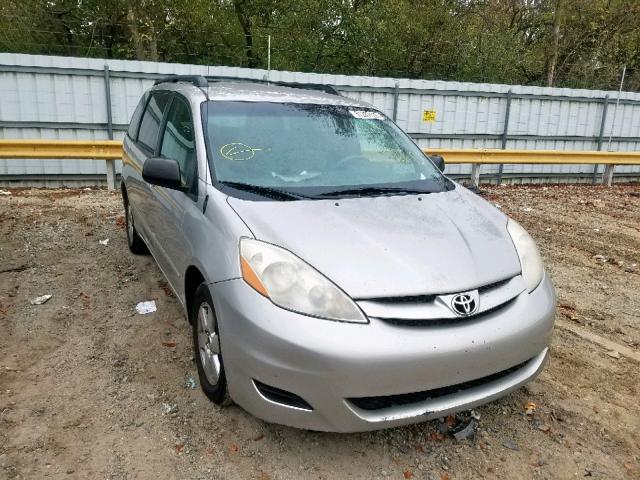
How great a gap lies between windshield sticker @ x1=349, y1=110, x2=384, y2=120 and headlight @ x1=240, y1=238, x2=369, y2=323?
72.9 inches

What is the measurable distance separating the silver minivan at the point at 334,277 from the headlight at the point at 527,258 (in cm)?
1

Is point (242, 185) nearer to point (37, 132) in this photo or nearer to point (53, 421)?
point (53, 421)

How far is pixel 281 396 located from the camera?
233 cm

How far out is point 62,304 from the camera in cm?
424

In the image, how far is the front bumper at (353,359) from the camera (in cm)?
217

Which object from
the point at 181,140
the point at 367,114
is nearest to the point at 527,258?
the point at 367,114

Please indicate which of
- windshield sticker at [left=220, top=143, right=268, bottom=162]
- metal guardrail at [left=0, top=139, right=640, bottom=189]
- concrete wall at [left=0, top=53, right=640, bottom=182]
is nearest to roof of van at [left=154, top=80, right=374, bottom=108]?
windshield sticker at [left=220, top=143, right=268, bottom=162]

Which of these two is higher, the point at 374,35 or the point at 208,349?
the point at 374,35

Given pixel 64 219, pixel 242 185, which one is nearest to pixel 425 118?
pixel 64 219

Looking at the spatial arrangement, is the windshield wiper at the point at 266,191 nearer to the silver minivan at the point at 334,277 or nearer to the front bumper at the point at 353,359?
the silver minivan at the point at 334,277

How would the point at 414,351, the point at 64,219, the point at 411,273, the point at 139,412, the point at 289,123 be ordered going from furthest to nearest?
the point at 64,219
the point at 289,123
the point at 139,412
the point at 411,273
the point at 414,351

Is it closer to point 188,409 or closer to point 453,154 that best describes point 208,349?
point 188,409

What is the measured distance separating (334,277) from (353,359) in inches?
14.8

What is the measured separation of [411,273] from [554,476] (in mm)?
1206
